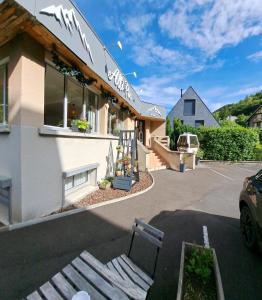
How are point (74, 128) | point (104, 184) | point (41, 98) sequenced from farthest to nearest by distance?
point (104, 184) < point (74, 128) < point (41, 98)

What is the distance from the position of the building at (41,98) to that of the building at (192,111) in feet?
67.2

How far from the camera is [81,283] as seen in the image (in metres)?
2.01

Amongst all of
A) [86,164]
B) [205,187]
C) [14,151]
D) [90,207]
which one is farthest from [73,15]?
[205,187]

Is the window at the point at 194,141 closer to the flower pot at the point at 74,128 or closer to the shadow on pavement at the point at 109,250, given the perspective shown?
the shadow on pavement at the point at 109,250

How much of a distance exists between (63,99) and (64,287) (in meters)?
4.86

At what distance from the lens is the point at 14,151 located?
4.12m

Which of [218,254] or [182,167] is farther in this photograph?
[182,167]

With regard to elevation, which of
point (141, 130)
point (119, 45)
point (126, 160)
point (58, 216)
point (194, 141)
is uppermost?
point (119, 45)

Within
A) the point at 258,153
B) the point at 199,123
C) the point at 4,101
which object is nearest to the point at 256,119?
the point at 199,123

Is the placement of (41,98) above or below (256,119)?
below

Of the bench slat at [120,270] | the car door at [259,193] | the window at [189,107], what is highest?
the window at [189,107]

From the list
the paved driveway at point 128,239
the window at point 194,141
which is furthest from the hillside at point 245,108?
the paved driveway at point 128,239

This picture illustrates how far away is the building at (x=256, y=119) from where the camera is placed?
40.4m

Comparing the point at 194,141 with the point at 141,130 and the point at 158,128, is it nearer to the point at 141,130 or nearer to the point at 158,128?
the point at 158,128
